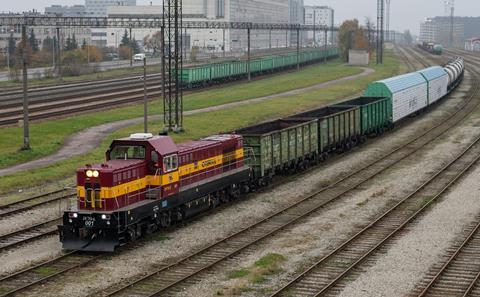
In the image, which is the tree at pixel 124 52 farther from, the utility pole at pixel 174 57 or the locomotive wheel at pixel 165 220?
the locomotive wheel at pixel 165 220

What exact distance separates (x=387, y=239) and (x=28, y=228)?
12488 millimetres

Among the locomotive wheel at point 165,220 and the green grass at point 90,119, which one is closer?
the locomotive wheel at point 165,220

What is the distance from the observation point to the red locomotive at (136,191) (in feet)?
71.5

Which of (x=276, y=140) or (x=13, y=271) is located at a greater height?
(x=276, y=140)

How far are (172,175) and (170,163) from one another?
479mm

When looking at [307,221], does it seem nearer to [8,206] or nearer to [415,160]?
[8,206]

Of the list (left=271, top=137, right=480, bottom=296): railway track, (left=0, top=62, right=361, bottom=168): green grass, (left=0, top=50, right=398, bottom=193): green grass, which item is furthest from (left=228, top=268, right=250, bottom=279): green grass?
(left=0, top=62, right=361, bottom=168): green grass

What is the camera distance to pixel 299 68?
130 m

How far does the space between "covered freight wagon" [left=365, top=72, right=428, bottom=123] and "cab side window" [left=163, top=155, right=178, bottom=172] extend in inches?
1198

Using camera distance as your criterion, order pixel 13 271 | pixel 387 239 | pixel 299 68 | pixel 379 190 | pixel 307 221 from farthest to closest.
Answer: pixel 299 68 → pixel 379 190 → pixel 307 221 → pixel 387 239 → pixel 13 271

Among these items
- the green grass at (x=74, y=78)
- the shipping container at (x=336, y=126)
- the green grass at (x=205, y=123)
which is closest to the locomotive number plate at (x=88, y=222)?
the green grass at (x=205, y=123)

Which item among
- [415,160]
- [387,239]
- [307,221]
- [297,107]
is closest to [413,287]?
[387,239]

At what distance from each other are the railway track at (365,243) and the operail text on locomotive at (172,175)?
591cm

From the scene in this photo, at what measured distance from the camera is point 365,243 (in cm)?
2352
